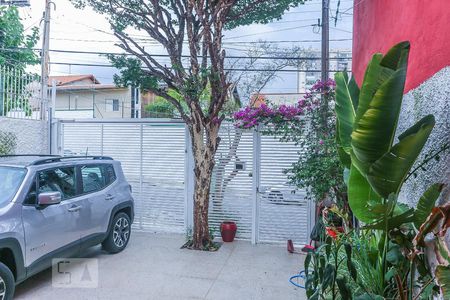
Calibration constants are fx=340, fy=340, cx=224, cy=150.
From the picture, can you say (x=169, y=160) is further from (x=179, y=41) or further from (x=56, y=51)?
(x=56, y=51)

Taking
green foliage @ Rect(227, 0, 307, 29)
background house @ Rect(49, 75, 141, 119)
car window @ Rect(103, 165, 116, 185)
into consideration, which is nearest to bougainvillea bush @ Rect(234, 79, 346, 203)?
green foliage @ Rect(227, 0, 307, 29)

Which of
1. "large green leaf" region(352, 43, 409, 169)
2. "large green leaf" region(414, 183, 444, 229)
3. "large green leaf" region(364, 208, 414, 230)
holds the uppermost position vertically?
"large green leaf" region(352, 43, 409, 169)

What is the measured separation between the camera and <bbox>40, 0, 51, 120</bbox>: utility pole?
27.9ft

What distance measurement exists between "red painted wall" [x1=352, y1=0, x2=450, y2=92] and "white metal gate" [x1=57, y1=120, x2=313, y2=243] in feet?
10.8

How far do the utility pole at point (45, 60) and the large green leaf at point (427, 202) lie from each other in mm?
8498

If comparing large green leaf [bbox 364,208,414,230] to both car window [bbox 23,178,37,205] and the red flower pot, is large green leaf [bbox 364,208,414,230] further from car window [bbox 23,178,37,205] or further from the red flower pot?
the red flower pot

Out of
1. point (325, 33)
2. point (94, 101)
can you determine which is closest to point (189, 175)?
point (325, 33)

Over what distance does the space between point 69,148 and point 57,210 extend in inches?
160

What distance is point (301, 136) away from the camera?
6.58 metres

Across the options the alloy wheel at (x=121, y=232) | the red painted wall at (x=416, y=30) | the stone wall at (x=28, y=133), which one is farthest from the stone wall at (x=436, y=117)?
the stone wall at (x=28, y=133)

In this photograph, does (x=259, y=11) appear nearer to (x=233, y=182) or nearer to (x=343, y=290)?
(x=233, y=182)

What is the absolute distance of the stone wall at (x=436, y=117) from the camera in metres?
2.30

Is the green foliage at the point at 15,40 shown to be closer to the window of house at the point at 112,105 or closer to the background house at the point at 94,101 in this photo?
the background house at the point at 94,101

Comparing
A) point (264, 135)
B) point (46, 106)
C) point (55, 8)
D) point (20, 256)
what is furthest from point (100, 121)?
point (55, 8)
